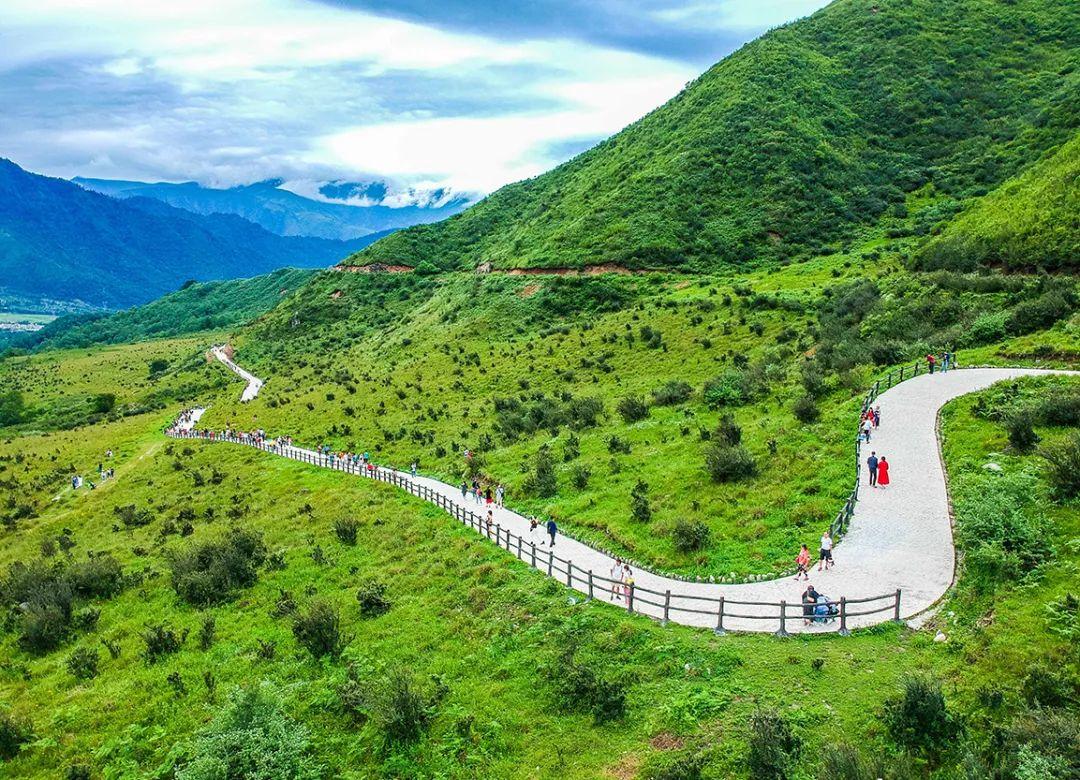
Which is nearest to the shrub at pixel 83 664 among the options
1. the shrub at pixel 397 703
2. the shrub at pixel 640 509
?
the shrub at pixel 397 703

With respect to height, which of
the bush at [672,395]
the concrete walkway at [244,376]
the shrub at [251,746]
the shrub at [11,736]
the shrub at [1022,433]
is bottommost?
the shrub at [11,736]

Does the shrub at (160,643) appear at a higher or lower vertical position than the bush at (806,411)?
lower

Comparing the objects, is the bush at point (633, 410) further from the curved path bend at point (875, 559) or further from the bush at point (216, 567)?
the bush at point (216, 567)

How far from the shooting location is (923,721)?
1270 centimetres

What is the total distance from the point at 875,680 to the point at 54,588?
28.6 meters

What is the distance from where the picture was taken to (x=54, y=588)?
25859mm

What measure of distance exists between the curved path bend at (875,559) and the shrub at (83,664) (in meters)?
13.7

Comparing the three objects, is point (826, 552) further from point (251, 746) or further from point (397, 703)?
point (251, 746)

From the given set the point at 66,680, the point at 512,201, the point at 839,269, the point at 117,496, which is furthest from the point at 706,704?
the point at 512,201

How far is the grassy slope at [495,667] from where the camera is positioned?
14125 millimetres

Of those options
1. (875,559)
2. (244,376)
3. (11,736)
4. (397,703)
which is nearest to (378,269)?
(244,376)

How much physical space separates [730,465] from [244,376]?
306ft

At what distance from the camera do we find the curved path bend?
17.4 meters

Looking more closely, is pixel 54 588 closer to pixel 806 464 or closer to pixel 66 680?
pixel 66 680
